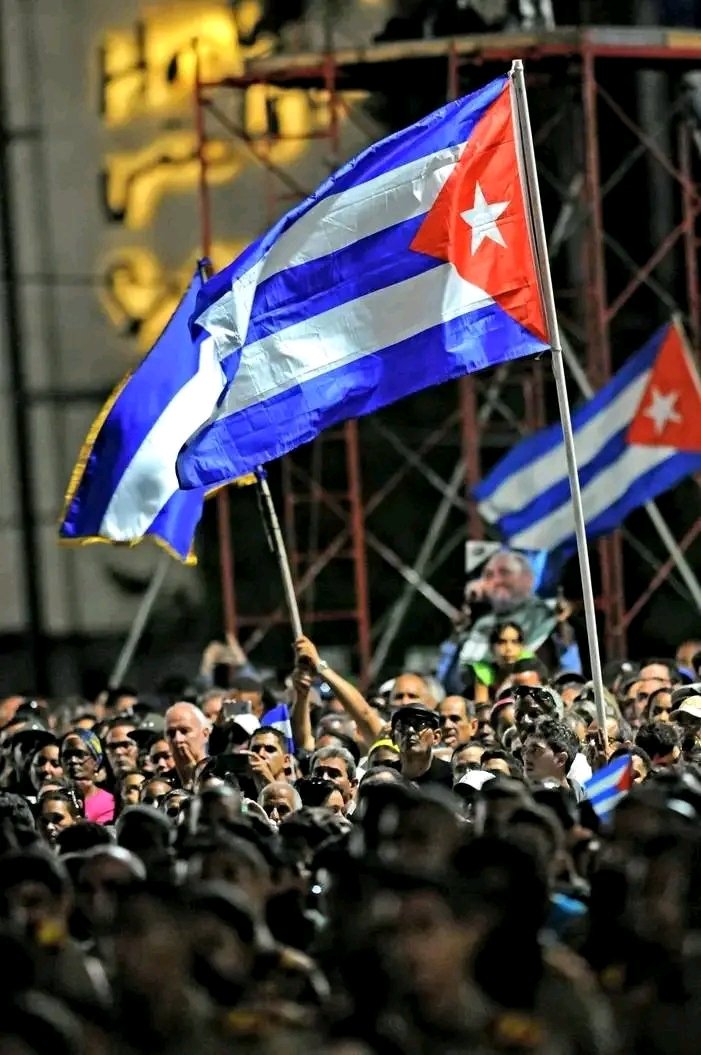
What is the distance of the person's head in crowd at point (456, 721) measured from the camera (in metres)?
13.2

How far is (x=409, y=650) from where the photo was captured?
2122 cm

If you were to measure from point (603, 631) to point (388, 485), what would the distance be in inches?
81.0

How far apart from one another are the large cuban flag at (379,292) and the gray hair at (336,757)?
1.30 metres

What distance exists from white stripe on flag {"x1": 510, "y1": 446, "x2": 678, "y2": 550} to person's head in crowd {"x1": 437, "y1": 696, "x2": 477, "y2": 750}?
3.42m

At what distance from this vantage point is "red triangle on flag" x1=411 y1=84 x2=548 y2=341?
37.7 feet

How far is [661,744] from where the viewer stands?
11438 mm

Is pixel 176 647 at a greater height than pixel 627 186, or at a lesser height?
lesser

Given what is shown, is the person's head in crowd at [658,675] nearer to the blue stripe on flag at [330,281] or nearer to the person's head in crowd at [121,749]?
the person's head in crowd at [121,749]

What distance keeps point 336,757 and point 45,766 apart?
2094mm

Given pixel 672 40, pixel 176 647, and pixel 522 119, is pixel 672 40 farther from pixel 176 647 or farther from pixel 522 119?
pixel 522 119

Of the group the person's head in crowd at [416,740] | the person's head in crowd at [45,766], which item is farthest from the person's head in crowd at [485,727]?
the person's head in crowd at [45,766]

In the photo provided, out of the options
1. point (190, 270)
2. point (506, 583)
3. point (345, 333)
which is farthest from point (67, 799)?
point (190, 270)

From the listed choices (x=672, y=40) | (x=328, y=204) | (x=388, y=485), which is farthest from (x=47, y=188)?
(x=328, y=204)

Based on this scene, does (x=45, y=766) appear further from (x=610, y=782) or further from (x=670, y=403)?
(x=670, y=403)
